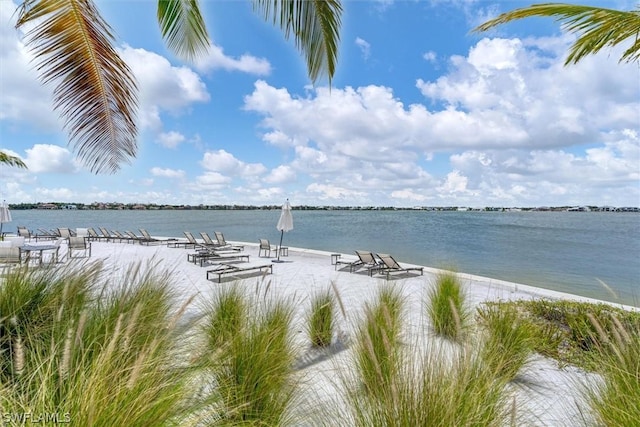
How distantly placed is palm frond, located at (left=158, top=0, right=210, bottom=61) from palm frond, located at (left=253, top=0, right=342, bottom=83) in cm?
131

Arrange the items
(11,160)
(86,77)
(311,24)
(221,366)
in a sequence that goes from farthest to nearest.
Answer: (11,160) < (311,24) < (86,77) < (221,366)

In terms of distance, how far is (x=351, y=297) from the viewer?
652 cm

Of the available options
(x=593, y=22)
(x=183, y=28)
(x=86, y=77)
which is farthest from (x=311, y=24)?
(x=593, y=22)

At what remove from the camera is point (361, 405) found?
1.57 meters

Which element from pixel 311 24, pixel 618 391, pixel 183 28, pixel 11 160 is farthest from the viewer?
pixel 11 160

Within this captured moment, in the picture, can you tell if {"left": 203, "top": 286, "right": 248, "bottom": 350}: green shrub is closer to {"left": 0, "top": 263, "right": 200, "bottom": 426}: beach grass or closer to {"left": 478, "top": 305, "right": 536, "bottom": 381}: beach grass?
{"left": 0, "top": 263, "right": 200, "bottom": 426}: beach grass

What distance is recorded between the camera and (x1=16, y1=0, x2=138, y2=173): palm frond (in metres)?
3.24

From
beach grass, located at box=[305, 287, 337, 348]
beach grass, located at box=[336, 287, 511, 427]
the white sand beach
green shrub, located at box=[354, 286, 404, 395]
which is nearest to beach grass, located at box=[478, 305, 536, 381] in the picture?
the white sand beach

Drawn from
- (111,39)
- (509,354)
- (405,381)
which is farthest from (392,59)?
(405,381)

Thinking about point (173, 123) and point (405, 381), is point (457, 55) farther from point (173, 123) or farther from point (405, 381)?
point (405, 381)

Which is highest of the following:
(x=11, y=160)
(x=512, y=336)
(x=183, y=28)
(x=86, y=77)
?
(x=183, y=28)

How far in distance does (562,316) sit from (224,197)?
50.4m

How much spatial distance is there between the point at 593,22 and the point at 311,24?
11.0 ft

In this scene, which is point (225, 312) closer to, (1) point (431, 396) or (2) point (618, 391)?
(1) point (431, 396)
